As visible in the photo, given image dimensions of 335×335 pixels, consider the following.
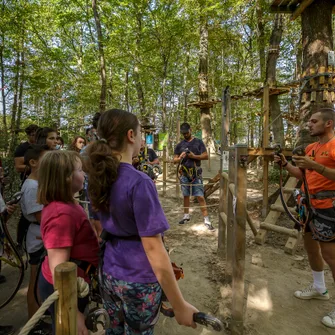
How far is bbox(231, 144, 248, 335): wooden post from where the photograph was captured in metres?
2.19

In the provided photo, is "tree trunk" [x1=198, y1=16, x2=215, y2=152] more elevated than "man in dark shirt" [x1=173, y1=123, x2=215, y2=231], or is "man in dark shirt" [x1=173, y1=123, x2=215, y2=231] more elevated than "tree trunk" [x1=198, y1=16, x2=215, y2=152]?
"tree trunk" [x1=198, y1=16, x2=215, y2=152]

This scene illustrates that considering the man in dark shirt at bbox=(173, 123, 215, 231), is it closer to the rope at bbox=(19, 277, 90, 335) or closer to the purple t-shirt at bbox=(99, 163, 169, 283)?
the purple t-shirt at bbox=(99, 163, 169, 283)

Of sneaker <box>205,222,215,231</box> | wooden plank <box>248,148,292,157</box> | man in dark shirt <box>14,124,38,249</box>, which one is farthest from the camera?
sneaker <box>205,222,215,231</box>

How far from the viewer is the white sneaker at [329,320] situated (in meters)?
2.31

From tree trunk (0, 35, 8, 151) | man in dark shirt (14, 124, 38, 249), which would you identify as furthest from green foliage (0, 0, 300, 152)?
man in dark shirt (14, 124, 38, 249)

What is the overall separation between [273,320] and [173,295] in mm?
1880

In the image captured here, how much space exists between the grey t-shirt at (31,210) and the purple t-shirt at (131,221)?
104 cm

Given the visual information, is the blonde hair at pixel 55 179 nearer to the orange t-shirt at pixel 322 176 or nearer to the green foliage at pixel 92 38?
the orange t-shirt at pixel 322 176

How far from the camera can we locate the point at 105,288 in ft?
4.34

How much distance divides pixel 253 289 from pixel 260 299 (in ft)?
0.57

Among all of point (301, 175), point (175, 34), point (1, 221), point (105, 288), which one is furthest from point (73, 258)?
point (175, 34)

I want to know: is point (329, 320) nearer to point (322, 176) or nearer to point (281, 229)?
point (322, 176)

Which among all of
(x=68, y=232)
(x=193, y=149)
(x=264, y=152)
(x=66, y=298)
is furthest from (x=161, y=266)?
(x=193, y=149)

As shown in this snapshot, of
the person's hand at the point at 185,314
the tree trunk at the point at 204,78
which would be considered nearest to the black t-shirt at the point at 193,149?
the person's hand at the point at 185,314
